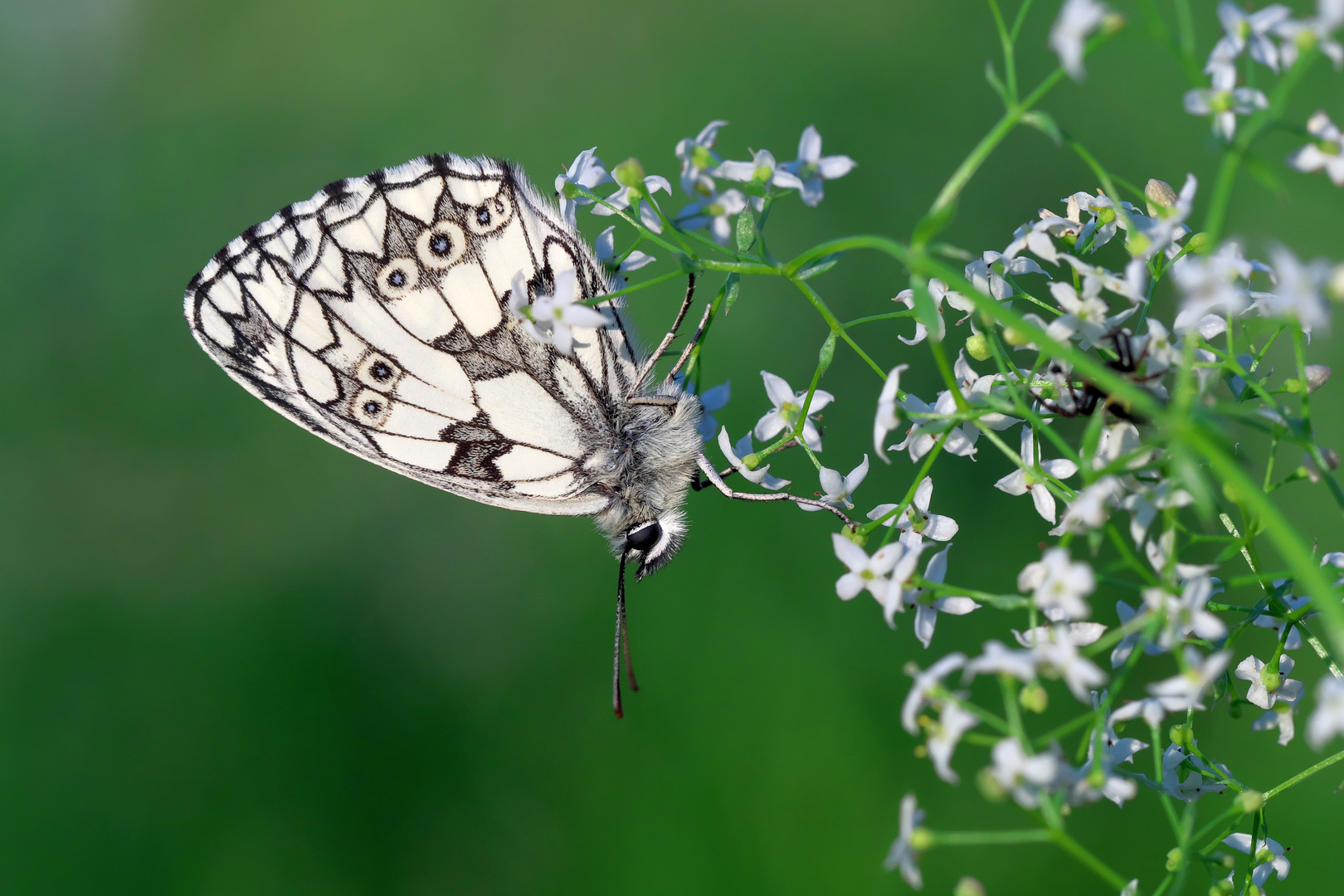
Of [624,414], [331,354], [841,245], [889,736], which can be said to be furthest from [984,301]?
[889,736]

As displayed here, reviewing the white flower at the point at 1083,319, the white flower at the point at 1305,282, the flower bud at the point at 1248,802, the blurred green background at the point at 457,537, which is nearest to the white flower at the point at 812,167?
the white flower at the point at 1083,319

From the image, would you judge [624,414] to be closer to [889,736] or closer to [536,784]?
[889,736]

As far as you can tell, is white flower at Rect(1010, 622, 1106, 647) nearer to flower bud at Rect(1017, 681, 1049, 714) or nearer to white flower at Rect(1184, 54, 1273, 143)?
flower bud at Rect(1017, 681, 1049, 714)

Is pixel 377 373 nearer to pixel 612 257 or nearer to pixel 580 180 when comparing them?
pixel 612 257

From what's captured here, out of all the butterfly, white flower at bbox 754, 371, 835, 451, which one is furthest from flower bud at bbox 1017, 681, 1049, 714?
the butterfly

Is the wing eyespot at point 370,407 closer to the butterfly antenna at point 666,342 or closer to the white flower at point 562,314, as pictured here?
the butterfly antenna at point 666,342
